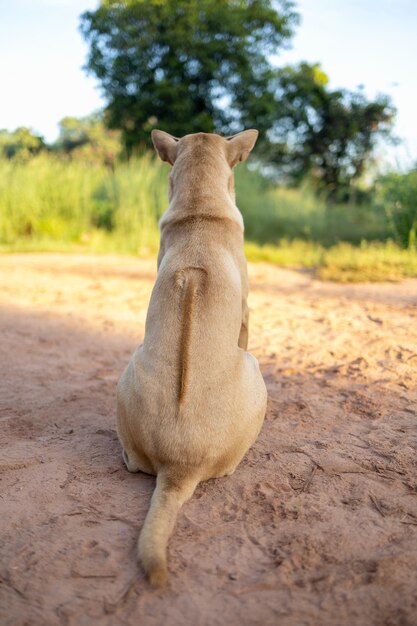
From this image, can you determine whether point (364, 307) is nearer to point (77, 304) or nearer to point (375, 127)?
point (77, 304)

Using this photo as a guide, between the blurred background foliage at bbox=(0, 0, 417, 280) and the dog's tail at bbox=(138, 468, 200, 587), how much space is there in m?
6.53

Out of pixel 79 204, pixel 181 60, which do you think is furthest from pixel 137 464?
pixel 181 60

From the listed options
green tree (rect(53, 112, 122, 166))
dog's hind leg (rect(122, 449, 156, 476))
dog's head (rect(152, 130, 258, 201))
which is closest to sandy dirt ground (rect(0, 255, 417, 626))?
dog's hind leg (rect(122, 449, 156, 476))

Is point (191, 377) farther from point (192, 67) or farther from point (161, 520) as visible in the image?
point (192, 67)

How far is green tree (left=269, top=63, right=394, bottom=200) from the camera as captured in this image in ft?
85.1

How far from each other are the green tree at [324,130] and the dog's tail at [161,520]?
80.2 feet

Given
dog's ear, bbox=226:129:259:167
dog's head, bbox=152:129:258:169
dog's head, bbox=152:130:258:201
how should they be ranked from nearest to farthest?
dog's head, bbox=152:130:258:201
dog's head, bbox=152:129:258:169
dog's ear, bbox=226:129:259:167

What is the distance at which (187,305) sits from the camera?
9.63 ft

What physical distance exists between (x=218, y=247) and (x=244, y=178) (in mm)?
15291

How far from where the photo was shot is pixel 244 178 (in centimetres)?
1802

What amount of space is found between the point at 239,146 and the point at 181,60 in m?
20.8

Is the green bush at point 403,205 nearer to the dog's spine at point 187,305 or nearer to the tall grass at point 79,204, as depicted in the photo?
the tall grass at point 79,204

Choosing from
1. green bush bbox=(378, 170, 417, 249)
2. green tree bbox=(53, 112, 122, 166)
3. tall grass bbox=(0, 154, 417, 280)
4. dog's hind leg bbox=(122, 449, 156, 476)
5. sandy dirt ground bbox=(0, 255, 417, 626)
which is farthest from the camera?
green tree bbox=(53, 112, 122, 166)

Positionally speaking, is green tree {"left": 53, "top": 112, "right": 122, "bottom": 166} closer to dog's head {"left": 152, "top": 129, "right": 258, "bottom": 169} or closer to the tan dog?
dog's head {"left": 152, "top": 129, "right": 258, "bottom": 169}
